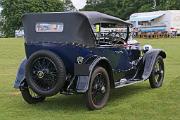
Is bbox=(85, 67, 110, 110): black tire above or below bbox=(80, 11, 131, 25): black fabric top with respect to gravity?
below

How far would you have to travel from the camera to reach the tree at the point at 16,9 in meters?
92.0

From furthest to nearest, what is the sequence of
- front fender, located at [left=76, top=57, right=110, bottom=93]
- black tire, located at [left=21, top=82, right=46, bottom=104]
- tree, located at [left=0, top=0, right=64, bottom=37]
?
tree, located at [left=0, top=0, right=64, bottom=37], black tire, located at [left=21, top=82, right=46, bottom=104], front fender, located at [left=76, top=57, right=110, bottom=93]

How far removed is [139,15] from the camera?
67500mm

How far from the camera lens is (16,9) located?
305 feet

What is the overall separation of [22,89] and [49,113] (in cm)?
99

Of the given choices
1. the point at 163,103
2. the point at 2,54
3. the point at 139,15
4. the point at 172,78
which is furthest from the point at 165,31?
the point at 163,103

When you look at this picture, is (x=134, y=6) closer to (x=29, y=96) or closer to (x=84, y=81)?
(x=29, y=96)

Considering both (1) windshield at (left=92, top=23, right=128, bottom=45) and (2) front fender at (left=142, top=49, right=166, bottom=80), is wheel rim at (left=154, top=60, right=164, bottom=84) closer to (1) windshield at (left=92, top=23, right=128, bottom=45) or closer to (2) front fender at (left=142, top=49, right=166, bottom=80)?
(2) front fender at (left=142, top=49, right=166, bottom=80)

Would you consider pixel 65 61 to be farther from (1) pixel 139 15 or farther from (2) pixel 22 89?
(1) pixel 139 15

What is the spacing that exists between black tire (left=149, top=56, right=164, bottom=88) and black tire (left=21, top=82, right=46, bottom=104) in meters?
2.97

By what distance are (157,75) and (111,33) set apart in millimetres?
1751

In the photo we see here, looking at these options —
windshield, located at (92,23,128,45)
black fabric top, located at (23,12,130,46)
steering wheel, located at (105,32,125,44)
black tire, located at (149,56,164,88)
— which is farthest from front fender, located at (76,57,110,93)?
black tire, located at (149,56,164,88)

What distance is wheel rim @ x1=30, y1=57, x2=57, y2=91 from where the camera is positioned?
28.1 ft

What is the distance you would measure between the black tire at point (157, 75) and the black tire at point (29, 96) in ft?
9.74
